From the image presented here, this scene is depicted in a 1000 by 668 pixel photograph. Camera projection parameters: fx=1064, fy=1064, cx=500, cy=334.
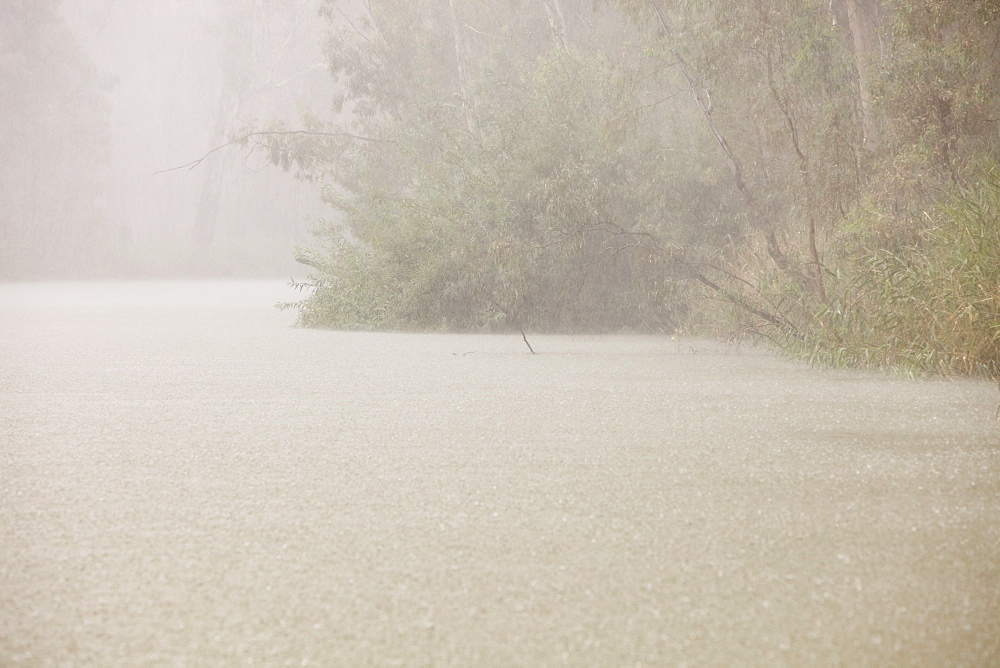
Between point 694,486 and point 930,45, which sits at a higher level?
point 930,45

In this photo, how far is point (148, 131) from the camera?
144 ft

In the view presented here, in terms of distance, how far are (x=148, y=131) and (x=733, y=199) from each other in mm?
38229

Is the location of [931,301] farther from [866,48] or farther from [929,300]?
[866,48]

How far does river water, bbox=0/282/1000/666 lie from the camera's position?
5.74ft

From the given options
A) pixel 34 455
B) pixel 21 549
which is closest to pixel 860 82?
pixel 34 455

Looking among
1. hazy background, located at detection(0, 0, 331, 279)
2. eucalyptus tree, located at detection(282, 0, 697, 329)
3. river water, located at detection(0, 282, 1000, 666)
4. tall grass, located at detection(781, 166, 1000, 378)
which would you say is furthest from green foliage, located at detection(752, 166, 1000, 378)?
hazy background, located at detection(0, 0, 331, 279)

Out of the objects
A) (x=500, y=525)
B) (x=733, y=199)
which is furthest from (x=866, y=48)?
(x=500, y=525)

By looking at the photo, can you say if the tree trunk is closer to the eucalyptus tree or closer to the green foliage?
the green foliage

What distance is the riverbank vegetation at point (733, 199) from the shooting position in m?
6.23

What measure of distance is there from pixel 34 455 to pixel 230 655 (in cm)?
215

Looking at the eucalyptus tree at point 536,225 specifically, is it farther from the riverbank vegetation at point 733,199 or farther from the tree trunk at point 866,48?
the tree trunk at point 866,48

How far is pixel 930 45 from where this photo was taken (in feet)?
21.7

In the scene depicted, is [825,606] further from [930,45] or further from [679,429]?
[930,45]

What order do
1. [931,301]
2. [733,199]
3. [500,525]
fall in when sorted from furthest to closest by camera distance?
[733,199], [931,301], [500,525]
